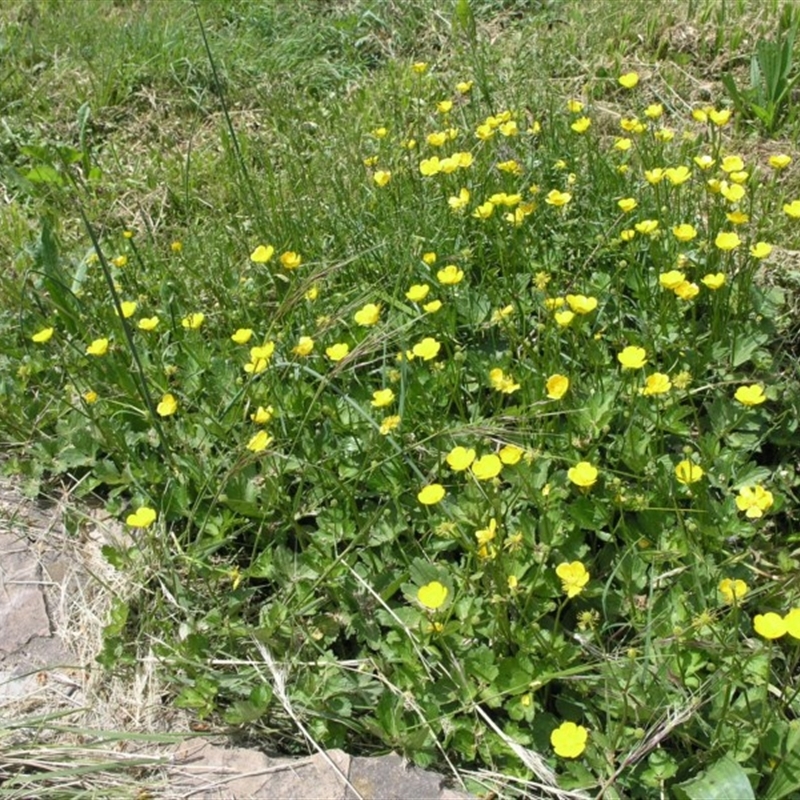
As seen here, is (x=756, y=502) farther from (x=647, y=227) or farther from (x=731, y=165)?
(x=731, y=165)

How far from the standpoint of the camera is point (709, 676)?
1.96m

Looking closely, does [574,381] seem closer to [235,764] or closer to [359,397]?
[359,397]

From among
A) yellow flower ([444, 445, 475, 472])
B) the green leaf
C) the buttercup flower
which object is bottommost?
the green leaf

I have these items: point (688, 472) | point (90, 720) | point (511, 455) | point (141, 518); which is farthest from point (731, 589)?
point (90, 720)

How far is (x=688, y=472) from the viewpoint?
211 cm

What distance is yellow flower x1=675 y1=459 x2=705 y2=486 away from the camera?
2100 millimetres

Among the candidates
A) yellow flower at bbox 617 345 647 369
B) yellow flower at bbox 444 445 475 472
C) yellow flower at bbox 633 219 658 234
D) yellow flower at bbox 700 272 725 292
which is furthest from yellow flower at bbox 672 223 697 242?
yellow flower at bbox 444 445 475 472

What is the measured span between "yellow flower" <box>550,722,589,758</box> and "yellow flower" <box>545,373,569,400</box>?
0.75m

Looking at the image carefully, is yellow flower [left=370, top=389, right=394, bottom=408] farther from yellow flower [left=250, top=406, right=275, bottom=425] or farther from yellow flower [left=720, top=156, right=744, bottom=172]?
yellow flower [left=720, top=156, right=744, bottom=172]

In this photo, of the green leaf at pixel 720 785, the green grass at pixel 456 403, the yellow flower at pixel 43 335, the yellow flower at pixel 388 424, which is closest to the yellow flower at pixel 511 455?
the green grass at pixel 456 403

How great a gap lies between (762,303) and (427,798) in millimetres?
1518

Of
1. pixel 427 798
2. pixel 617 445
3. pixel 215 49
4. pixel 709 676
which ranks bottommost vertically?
pixel 427 798

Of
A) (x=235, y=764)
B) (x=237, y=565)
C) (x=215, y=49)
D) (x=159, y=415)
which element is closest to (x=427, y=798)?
(x=235, y=764)

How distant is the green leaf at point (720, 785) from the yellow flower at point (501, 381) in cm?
89
